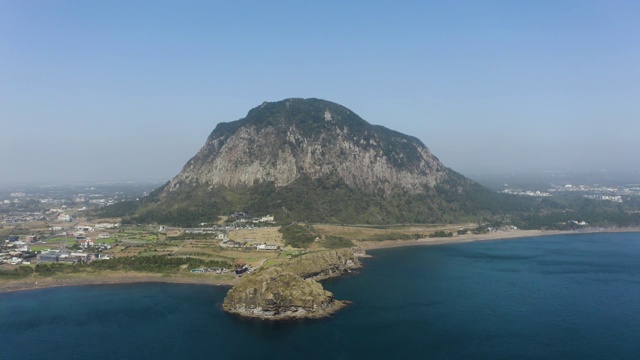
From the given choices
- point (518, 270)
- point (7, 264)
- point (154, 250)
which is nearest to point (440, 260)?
→ point (518, 270)

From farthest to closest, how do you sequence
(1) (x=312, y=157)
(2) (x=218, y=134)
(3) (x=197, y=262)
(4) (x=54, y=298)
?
(2) (x=218, y=134), (1) (x=312, y=157), (3) (x=197, y=262), (4) (x=54, y=298)

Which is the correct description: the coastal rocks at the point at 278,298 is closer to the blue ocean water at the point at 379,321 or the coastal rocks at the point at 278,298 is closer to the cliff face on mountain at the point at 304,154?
the blue ocean water at the point at 379,321

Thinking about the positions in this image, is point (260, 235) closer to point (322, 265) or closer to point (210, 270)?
point (210, 270)

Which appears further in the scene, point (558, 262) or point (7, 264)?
point (558, 262)

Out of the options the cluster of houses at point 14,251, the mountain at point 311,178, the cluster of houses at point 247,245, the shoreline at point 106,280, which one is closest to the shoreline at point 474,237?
the mountain at point 311,178

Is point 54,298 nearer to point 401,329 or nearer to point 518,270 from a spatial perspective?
point 401,329

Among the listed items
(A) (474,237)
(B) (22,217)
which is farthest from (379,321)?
(B) (22,217)

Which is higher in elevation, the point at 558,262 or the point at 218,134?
the point at 218,134
